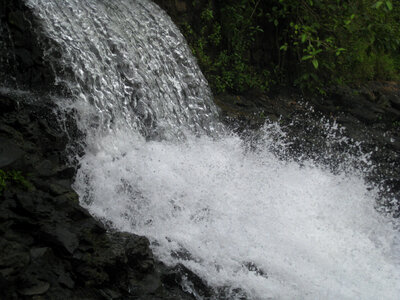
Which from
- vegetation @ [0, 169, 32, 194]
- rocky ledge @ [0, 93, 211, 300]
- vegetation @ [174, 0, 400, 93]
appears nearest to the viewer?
rocky ledge @ [0, 93, 211, 300]

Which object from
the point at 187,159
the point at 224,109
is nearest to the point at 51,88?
the point at 187,159

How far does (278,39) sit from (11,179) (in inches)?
230

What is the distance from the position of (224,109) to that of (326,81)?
8.23ft

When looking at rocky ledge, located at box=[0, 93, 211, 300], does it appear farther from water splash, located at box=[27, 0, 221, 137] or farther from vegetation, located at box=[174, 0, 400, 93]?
vegetation, located at box=[174, 0, 400, 93]

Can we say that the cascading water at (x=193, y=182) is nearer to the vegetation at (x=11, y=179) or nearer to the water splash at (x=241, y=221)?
the water splash at (x=241, y=221)

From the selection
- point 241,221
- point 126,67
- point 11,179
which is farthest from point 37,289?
point 126,67

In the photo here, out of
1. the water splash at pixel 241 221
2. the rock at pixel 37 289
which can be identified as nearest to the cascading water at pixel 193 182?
the water splash at pixel 241 221

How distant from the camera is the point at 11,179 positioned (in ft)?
9.22

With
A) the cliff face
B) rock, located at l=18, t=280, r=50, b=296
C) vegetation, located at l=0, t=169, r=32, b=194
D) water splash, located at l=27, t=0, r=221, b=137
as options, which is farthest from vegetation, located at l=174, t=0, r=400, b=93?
rock, located at l=18, t=280, r=50, b=296

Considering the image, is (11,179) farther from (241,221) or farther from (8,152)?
(241,221)

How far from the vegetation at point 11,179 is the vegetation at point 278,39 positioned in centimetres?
419

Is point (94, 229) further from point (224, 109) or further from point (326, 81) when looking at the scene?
point (326, 81)

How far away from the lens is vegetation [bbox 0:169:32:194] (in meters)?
2.73

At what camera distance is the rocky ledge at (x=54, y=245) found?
2.42 m
